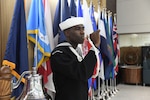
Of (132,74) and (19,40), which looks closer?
(19,40)

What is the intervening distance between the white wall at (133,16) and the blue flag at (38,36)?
18.9 feet

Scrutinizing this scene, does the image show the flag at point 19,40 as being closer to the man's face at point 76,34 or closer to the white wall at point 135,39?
the man's face at point 76,34

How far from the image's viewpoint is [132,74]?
705cm

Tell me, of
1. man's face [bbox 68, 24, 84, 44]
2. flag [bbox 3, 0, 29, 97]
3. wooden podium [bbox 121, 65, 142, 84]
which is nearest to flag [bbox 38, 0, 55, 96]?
flag [bbox 3, 0, 29, 97]

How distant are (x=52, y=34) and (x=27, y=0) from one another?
19.3 inches

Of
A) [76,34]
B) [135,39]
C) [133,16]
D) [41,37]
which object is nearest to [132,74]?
[135,39]

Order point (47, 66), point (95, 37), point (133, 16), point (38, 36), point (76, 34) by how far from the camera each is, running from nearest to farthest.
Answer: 1. point (95, 37)
2. point (76, 34)
3. point (38, 36)
4. point (47, 66)
5. point (133, 16)

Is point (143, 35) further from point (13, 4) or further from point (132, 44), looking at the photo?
point (13, 4)

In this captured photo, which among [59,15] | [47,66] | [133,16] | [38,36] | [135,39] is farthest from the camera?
[135,39]

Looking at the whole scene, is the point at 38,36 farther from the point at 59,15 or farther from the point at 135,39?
the point at 135,39

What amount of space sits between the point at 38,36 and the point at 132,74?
5691 mm

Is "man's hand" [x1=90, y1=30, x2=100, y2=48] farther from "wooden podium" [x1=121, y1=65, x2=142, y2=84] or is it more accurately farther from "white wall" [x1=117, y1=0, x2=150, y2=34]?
"white wall" [x1=117, y1=0, x2=150, y2=34]

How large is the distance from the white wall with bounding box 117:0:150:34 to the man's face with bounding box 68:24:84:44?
589 cm

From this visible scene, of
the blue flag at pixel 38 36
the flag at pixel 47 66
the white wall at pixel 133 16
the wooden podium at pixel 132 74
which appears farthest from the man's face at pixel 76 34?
the white wall at pixel 133 16
